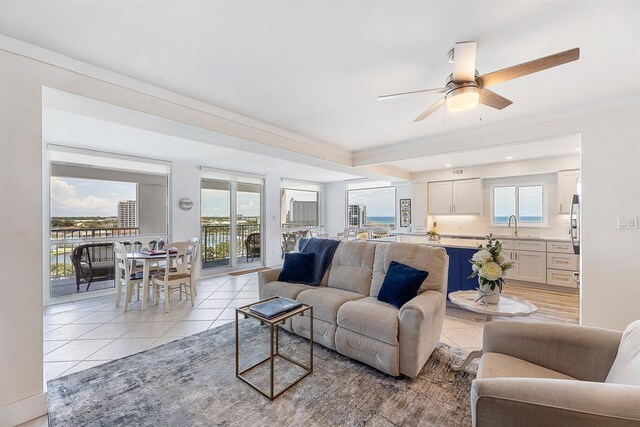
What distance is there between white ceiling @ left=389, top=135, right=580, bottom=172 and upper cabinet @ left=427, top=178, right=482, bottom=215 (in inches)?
17.0

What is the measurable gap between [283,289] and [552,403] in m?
2.41

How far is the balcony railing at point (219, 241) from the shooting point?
6.22 metres

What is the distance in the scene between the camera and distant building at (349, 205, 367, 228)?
8297 mm

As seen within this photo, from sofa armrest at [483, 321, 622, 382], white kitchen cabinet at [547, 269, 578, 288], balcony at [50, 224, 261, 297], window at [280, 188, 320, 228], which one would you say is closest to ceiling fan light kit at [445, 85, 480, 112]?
sofa armrest at [483, 321, 622, 382]

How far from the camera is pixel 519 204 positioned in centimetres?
561

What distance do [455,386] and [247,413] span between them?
1584 millimetres

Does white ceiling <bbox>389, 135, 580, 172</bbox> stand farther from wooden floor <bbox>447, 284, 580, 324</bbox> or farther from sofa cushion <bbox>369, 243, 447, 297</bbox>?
wooden floor <bbox>447, 284, 580, 324</bbox>

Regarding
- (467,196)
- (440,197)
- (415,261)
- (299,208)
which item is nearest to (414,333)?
(415,261)

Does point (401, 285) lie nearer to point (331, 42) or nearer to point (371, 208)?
point (331, 42)

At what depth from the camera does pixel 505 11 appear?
1576 millimetres

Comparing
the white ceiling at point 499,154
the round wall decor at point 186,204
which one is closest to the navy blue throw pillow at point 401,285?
the white ceiling at point 499,154

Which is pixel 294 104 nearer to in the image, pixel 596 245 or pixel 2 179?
pixel 2 179

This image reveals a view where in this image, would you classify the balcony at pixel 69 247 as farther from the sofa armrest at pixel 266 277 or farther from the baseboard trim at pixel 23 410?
the baseboard trim at pixel 23 410

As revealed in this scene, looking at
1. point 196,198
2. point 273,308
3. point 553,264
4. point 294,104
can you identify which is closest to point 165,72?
point 294,104
